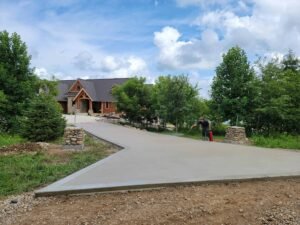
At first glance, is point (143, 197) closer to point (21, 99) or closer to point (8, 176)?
point (8, 176)

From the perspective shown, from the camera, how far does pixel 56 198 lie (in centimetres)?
542

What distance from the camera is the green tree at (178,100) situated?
20922mm

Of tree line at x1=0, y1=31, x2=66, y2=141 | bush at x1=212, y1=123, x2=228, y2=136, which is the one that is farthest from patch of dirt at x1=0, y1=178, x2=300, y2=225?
bush at x1=212, y1=123, x2=228, y2=136

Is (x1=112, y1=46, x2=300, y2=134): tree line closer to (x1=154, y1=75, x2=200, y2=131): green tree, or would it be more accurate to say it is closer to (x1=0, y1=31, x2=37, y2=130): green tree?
(x1=154, y1=75, x2=200, y2=131): green tree

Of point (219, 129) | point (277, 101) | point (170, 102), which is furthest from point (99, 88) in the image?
point (277, 101)

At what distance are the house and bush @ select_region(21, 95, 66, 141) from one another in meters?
29.7

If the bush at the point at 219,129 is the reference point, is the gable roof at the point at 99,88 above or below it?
above

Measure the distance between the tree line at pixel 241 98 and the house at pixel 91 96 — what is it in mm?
23977

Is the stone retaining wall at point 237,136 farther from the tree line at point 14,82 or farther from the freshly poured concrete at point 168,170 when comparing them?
the tree line at point 14,82

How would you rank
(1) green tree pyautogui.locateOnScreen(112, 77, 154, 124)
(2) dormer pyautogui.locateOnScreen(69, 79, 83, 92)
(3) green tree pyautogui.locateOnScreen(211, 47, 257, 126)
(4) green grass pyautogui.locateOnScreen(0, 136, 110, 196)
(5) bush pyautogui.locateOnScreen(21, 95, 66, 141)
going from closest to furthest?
A: (4) green grass pyautogui.locateOnScreen(0, 136, 110, 196) < (5) bush pyautogui.locateOnScreen(21, 95, 66, 141) < (3) green tree pyautogui.locateOnScreen(211, 47, 257, 126) < (1) green tree pyautogui.locateOnScreen(112, 77, 154, 124) < (2) dormer pyautogui.locateOnScreen(69, 79, 83, 92)

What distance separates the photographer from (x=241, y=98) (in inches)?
815

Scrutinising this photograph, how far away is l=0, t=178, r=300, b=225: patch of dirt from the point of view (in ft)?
14.4

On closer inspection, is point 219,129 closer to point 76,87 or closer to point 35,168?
point 35,168

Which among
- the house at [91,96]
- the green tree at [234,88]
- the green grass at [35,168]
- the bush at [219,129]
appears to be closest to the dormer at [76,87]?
the house at [91,96]
